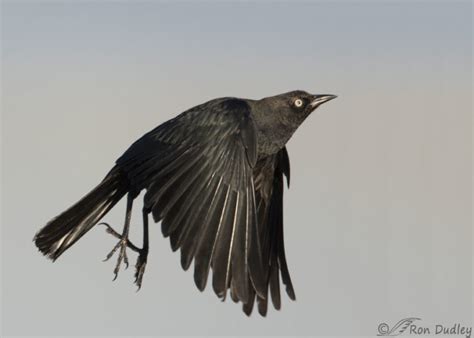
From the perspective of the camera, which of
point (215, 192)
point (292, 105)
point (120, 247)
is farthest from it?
point (292, 105)

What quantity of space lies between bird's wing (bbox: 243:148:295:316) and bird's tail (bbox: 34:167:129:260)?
1446mm

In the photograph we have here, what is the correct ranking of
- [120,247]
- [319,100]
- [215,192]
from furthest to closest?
[319,100] → [120,247] → [215,192]

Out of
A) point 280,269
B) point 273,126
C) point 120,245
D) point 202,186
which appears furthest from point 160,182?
point 280,269

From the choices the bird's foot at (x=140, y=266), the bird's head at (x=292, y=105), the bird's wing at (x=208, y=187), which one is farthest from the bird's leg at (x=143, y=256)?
the bird's head at (x=292, y=105)

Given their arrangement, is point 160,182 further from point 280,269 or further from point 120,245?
point 280,269

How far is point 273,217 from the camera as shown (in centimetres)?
1042

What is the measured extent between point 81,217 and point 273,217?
6.59ft

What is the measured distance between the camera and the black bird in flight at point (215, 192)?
799 cm

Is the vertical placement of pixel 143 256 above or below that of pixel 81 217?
below

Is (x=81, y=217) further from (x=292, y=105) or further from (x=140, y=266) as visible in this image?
(x=292, y=105)

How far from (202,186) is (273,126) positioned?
5.06 feet

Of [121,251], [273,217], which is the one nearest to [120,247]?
[121,251]

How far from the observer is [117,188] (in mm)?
9516

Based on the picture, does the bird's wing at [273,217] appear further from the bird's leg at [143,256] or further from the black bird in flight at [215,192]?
the bird's leg at [143,256]
